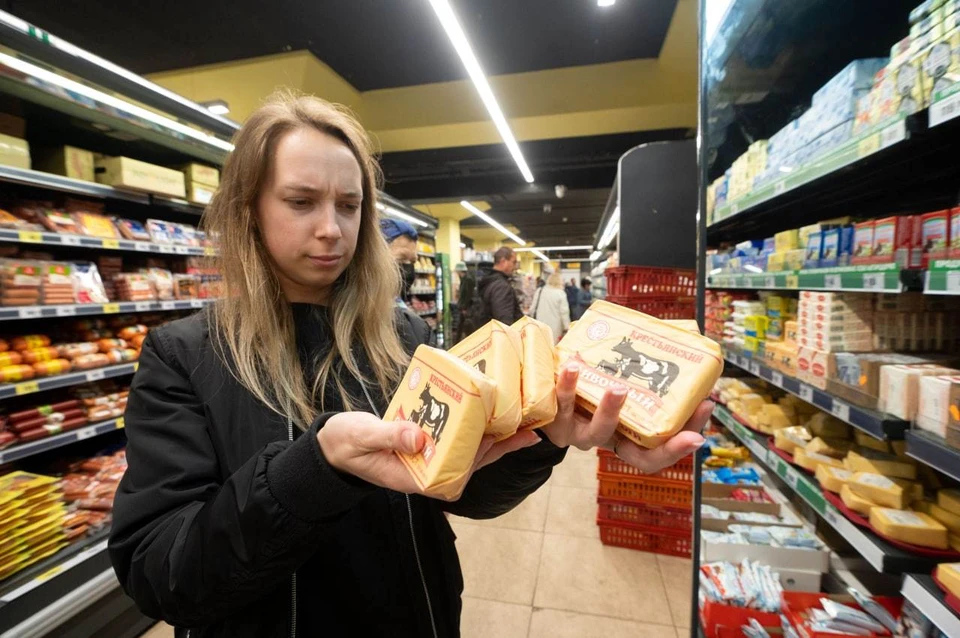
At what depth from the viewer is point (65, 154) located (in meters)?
2.28

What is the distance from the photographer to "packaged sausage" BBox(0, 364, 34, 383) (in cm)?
193

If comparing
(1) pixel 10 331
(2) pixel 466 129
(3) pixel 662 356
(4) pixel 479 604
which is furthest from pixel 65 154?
(2) pixel 466 129

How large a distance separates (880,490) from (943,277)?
67 centimetres

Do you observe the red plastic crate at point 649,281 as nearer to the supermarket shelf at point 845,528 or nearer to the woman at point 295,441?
the supermarket shelf at point 845,528

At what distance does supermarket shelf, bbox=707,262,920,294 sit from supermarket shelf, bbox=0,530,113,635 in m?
3.23

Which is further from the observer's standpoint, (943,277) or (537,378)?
(943,277)

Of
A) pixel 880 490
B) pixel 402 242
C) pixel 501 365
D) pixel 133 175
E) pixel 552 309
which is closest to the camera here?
pixel 501 365

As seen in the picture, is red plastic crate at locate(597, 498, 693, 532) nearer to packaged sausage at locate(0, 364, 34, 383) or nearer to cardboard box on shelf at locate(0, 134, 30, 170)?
packaged sausage at locate(0, 364, 34, 383)

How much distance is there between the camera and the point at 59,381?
2100 millimetres

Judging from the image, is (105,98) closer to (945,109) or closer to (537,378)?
(537,378)

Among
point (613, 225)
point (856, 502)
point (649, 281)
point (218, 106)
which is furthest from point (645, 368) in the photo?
point (218, 106)

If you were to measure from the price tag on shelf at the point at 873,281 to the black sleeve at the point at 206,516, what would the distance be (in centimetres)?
145

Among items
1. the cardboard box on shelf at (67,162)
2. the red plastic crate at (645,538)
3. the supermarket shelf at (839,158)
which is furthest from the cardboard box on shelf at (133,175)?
the red plastic crate at (645,538)

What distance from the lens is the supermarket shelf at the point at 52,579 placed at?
1753 millimetres
